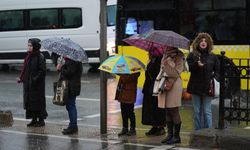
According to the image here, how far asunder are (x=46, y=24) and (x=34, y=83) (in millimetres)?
13032

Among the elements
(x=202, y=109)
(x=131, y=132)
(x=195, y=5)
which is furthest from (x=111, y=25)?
(x=202, y=109)

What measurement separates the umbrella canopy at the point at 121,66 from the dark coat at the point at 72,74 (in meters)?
0.63

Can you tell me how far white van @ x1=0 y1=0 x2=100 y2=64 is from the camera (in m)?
21.6

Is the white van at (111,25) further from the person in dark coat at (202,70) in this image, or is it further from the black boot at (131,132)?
the person in dark coat at (202,70)

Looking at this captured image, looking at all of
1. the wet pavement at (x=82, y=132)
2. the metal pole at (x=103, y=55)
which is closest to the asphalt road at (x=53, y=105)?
the wet pavement at (x=82, y=132)

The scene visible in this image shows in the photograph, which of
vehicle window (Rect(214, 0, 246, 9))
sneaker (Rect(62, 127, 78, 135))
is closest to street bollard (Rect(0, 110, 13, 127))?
sneaker (Rect(62, 127, 78, 135))

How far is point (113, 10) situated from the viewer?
21.4 metres

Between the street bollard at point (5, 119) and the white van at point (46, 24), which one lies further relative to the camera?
the white van at point (46, 24)

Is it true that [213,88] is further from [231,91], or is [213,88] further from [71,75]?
[71,75]

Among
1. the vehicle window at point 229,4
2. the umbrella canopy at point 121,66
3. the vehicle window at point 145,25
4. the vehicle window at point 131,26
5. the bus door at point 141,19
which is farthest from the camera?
the vehicle window at point 131,26

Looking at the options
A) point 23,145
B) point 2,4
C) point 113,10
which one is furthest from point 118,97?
point 2,4

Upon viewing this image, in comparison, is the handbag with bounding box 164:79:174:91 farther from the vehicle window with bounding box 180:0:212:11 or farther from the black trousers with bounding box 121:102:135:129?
the vehicle window with bounding box 180:0:212:11

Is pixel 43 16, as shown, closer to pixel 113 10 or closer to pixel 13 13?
pixel 13 13

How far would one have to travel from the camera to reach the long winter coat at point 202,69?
8.39 metres
